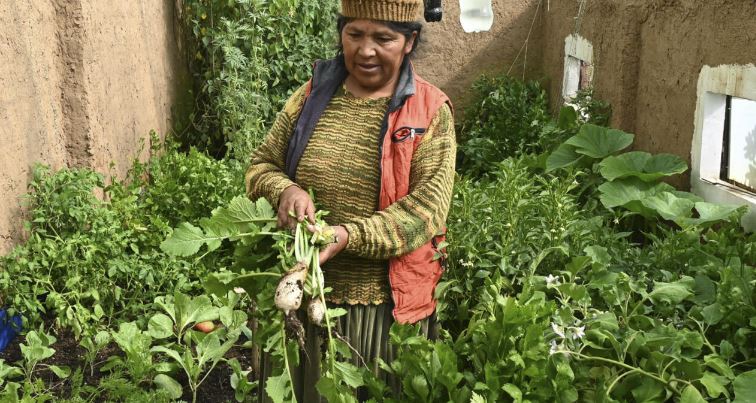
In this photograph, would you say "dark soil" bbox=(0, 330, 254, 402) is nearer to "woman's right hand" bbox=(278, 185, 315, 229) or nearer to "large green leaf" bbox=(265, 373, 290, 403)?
"large green leaf" bbox=(265, 373, 290, 403)

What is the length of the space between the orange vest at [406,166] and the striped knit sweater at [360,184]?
28 mm

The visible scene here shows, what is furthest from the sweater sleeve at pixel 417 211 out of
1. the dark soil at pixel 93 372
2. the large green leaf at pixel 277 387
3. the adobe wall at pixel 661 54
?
the adobe wall at pixel 661 54

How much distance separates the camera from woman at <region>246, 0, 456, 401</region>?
270cm

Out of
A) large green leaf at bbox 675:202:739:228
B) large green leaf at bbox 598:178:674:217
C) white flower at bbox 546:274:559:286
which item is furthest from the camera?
large green leaf at bbox 598:178:674:217

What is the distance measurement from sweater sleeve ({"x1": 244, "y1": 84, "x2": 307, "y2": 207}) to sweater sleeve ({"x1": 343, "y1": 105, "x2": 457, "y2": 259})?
13.6 inches

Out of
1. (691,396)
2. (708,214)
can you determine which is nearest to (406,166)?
(691,396)

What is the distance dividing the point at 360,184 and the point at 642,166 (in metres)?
2.77

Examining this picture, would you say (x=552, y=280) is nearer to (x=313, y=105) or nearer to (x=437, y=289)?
(x=437, y=289)

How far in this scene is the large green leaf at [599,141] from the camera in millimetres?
5559

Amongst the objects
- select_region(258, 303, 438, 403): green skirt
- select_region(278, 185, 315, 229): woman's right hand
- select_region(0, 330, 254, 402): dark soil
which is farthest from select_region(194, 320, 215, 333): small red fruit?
select_region(278, 185, 315, 229): woman's right hand

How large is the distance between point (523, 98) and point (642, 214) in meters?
3.41

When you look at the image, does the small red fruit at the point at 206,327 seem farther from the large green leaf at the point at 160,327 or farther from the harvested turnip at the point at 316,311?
the harvested turnip at the point at 316,311

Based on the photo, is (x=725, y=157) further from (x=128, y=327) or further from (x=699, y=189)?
(x=128, y=327)

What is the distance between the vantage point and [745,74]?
14.1 ft
